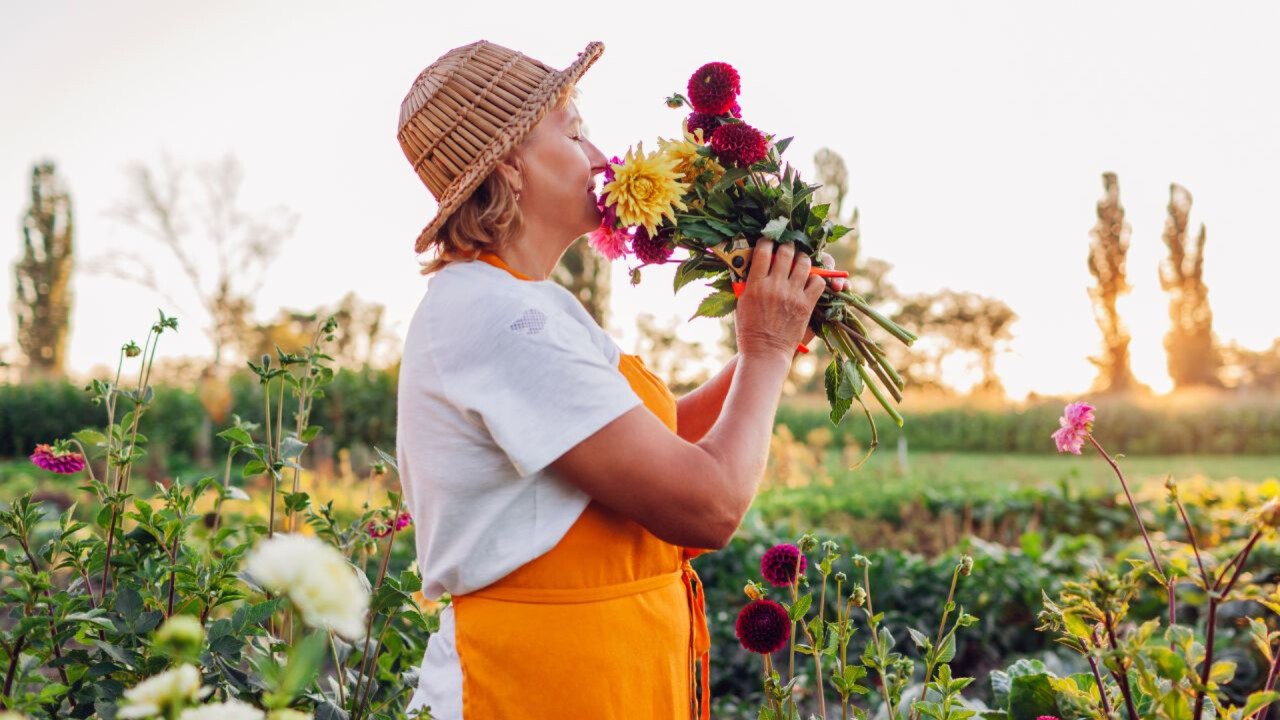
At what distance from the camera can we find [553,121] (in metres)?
1.61

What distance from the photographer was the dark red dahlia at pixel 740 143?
170 centimetres

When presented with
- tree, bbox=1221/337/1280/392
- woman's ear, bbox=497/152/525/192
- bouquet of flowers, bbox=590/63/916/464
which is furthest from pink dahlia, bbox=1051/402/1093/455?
tree, bbox=1221/337/1280/392

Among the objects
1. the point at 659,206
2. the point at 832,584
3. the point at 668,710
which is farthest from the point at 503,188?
the point at 832,584

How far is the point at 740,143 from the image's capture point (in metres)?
1.70

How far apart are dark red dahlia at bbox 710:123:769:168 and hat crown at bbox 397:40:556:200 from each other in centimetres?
34

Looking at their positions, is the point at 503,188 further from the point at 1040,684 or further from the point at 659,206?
the point at 1040,684

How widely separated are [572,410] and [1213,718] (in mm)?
1141

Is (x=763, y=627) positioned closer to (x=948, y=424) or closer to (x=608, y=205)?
(x=608, y=205)

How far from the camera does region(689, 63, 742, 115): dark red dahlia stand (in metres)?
1.75

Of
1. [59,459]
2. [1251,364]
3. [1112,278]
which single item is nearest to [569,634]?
[59,459]

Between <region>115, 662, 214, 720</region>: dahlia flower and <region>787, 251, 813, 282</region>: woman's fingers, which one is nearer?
<region>115, 662, 214, 720</region>: dahlia flower

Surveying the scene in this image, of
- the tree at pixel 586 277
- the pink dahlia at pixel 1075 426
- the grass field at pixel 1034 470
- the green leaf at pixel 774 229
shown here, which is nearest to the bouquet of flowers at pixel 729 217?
the green leaf at pixel 774 229

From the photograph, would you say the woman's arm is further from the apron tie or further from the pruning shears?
the apron tie

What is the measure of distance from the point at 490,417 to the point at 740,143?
763 millimetres
